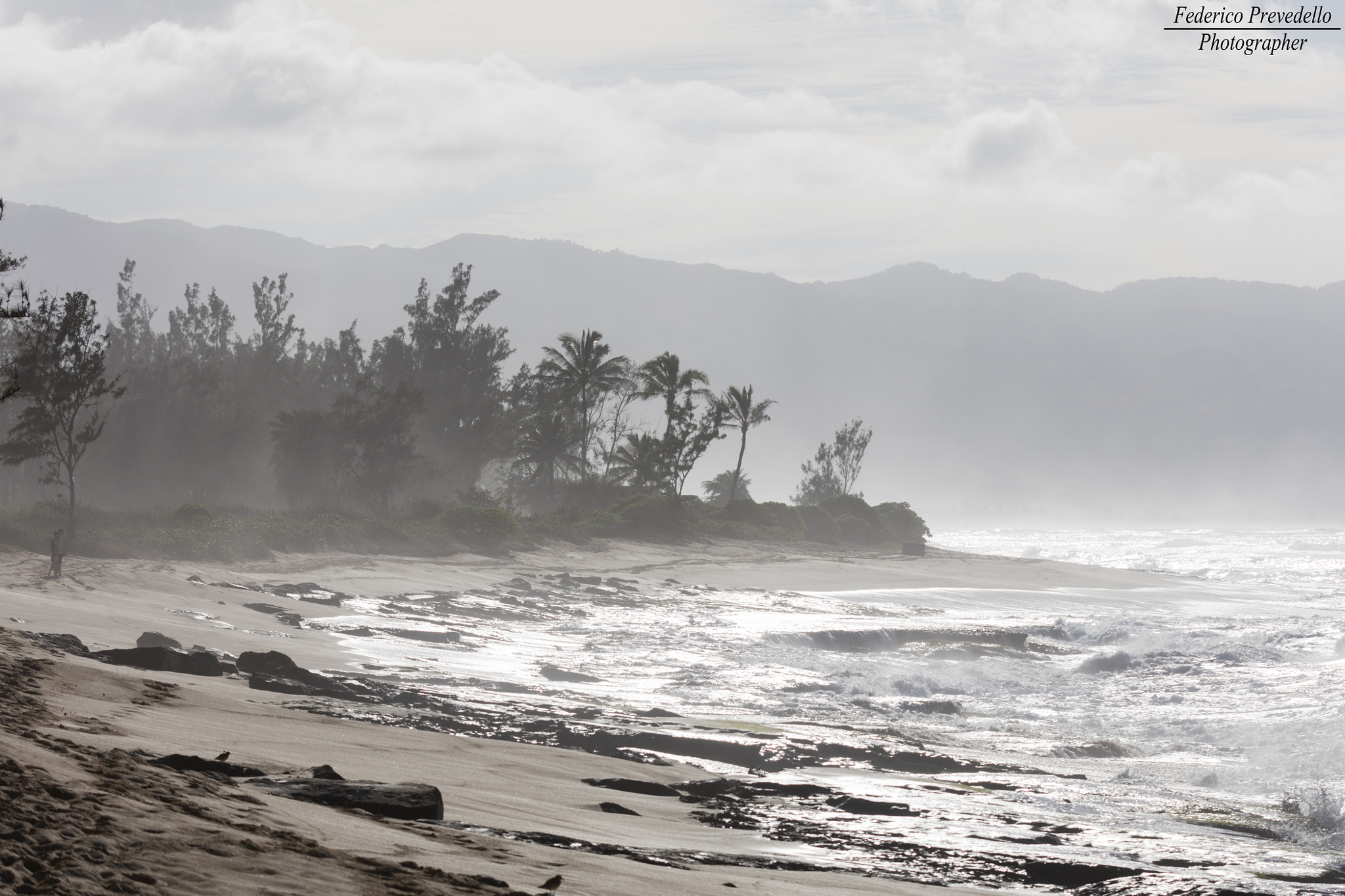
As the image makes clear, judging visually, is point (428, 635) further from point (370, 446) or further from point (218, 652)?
point (370, 446)

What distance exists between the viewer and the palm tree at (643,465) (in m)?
46.4

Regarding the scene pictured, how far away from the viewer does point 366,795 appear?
4.98 meters

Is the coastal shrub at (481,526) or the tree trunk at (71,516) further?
the coastal shrub at (481,526)

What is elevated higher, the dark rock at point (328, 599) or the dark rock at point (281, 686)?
the dark rock at point (281, 686)

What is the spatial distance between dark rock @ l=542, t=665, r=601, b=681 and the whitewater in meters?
0.05

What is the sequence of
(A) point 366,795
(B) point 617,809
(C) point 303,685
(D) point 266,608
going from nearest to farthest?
(A) point 366,795 → (B) point 617,809 → (C) point 303,685 → (D) point 266,608

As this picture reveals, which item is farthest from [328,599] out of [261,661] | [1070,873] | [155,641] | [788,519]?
[788,519]

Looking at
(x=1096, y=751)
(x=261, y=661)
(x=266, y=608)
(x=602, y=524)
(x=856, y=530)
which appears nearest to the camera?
(x=261, y=661)

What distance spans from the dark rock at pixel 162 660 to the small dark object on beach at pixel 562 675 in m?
4.39

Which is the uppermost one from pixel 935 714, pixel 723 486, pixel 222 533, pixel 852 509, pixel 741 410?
pixel 741 410

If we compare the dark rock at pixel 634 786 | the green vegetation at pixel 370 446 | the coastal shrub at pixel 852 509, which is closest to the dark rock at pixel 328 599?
the green vegetation at pixel 370 446

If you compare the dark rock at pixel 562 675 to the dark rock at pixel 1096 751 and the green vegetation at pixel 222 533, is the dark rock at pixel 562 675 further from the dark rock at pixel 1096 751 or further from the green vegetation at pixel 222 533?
the green vegetation at pixel 222 533

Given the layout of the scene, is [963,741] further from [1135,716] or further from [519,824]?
[519,824]

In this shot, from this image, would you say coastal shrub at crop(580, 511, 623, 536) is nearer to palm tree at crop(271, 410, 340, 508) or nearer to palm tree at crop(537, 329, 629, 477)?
palm tree at crop(537, 329, 629, 477)
